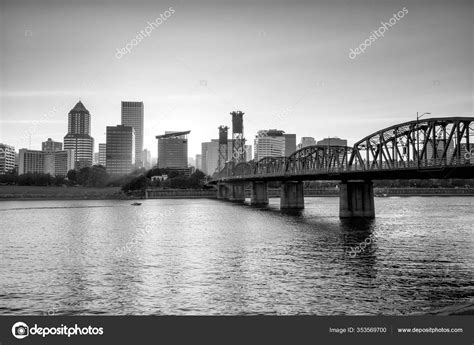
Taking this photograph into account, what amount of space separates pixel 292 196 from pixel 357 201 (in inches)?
1690

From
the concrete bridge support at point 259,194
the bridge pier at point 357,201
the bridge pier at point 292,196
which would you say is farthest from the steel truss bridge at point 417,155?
the concrete bridge support at point 259,194

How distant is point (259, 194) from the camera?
6629 inches

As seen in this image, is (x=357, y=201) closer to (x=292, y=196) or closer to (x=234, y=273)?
(x=292, y=196)

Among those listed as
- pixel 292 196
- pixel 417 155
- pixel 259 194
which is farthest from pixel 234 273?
pixel 259 194

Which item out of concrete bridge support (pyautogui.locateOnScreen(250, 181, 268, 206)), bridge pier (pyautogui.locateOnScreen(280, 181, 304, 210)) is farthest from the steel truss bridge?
concrete bridge support (pyautogui.locateOnScreen(250, 181, 268, 206))

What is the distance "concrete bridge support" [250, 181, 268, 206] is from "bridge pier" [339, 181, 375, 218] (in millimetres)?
75743

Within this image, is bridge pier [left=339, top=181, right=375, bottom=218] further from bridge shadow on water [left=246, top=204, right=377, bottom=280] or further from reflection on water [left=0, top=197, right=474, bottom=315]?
reflection on water [left=0, top=197, right=474, bottom=315]

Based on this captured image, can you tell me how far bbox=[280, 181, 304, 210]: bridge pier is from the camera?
129 meters

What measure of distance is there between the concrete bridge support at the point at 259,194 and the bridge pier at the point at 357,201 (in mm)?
75743

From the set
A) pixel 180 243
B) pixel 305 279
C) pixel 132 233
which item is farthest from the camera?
pixel 132 233
